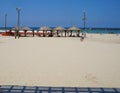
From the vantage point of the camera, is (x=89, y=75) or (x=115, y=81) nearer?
(x=115, y=81)

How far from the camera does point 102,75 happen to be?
7625mm

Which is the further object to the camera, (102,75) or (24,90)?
(102,75)

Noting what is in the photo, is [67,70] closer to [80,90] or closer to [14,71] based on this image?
[14,71]

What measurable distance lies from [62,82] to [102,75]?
5.32ft

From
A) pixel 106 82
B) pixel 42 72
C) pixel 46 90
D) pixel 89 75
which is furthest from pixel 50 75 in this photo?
pixel 46 90

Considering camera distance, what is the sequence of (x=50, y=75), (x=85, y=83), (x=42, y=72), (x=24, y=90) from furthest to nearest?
(x=42, y=72)
(x=50, y=75)
(x=85, y=83)
(x=24, y=90)

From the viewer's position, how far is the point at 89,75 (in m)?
7.53

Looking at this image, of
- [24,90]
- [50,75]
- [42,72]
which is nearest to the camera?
[24,90]

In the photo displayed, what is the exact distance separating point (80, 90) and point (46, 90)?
27.2 inches

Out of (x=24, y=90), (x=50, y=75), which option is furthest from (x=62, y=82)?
(x=24, y=90)

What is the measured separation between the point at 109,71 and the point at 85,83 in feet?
7.03

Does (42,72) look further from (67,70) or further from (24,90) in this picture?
(24,90)

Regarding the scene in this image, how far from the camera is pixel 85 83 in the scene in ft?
21.0

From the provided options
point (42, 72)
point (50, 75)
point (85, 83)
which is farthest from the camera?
point (42, 72)
